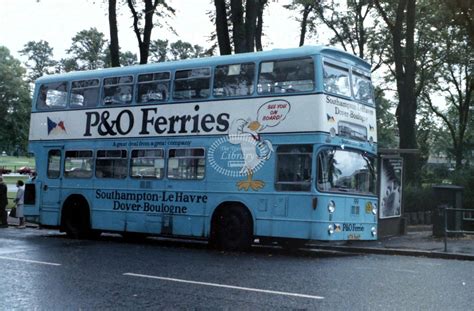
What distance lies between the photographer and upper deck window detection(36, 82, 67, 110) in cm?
1788

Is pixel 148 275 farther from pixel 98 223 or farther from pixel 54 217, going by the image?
pixel 54 217

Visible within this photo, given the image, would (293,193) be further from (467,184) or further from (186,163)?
(467,184)

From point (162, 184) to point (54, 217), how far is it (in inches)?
155

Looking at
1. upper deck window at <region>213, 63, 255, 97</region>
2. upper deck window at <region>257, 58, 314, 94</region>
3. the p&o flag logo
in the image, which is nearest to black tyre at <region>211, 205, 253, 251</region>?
upper deck window at <region>213, 63, 255, 97</region>

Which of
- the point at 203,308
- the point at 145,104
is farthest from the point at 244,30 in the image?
the point at 203,308

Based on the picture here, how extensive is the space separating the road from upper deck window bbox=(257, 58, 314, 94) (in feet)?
11.9

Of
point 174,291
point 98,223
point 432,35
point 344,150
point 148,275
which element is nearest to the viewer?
point 174,291

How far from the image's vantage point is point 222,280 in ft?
31.7

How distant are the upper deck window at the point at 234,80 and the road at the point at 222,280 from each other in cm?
367

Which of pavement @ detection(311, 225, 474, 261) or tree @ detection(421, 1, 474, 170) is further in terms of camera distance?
tree @ detection(421, 1, 474, 170)

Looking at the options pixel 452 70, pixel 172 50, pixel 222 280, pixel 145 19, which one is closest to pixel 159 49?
pixel 172 50

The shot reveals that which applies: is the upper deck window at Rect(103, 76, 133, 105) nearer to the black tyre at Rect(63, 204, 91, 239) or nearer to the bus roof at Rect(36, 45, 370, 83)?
the bus roof at Rect(36, 45, 370, 83)

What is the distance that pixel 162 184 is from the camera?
51.2 ft

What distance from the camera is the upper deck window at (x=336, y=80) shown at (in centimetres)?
1344
